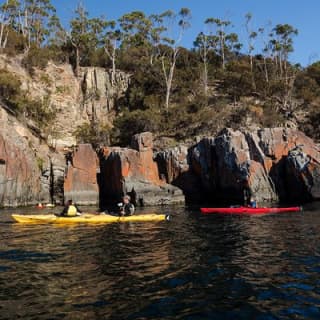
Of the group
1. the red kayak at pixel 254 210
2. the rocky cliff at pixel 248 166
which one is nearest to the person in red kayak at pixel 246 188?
the rocky cliff at pixel 248 166

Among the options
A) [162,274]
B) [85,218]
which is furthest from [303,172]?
[162,274]

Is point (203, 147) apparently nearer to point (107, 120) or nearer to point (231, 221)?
point (231, 221)

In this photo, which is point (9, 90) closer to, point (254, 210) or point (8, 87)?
point (8, 87)

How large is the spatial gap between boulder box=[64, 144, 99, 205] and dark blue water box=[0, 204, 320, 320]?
53.3ft

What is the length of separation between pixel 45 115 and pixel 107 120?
31.9 ft

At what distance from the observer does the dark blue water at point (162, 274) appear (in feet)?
24.8

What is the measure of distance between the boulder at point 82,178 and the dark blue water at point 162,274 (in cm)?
1624

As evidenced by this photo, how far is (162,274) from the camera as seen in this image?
9938 millimetres

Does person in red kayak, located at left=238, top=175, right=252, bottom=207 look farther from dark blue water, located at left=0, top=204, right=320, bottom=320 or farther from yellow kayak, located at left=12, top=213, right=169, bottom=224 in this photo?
dark blue water, located at left=0, top=204, right=320, bottom=320

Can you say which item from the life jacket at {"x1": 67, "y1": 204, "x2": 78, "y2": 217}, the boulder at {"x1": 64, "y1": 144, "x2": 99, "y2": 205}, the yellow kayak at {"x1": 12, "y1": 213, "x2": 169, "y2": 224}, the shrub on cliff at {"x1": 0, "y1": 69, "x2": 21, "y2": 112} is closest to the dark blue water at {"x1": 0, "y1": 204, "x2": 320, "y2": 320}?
the yellow kayak at {"x1": 12, "y1": 213, "x2": 169, "y2": 224}

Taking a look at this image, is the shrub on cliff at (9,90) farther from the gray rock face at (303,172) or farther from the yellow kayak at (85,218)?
the gray rock face at (303,172)

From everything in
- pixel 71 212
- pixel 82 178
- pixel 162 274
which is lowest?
pixel 162 274

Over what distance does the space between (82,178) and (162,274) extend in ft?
83.4

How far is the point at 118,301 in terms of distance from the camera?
7984 mm
